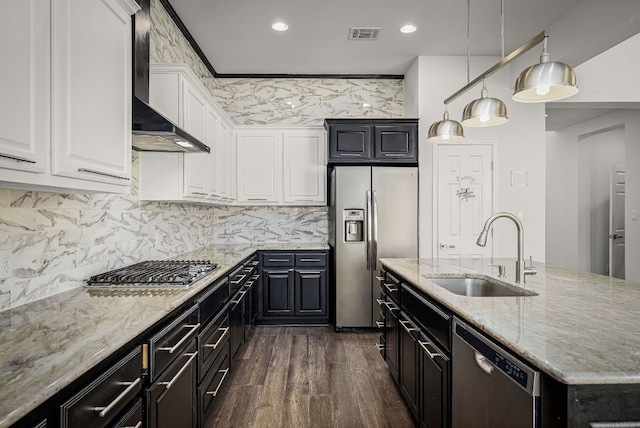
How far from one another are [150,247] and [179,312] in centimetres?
140

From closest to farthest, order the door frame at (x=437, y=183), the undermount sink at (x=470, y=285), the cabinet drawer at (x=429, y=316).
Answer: the cabinet drawer at (x=429, y=316) < the undermount sink at (x=470, y=285) < the door frame at (x=437, y=183)

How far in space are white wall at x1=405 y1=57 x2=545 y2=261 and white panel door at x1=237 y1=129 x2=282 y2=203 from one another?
5.95 feet

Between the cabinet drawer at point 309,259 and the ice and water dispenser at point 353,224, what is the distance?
400mm

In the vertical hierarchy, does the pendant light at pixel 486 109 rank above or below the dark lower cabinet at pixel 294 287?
above

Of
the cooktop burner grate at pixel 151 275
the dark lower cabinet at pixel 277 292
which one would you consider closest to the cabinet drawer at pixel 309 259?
the dark lower cabinet at pixel 277 292

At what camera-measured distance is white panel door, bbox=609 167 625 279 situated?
6020 mm

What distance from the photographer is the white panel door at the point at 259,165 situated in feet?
15.4

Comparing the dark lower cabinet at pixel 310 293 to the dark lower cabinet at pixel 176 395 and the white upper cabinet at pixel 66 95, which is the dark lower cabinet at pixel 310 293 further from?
the white upper cabinet at pixel 66 95

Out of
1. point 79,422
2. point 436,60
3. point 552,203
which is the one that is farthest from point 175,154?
point 552,203

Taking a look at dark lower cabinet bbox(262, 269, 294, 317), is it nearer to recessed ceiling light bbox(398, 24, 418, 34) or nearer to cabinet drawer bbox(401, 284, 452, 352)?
cabinet drawer bbox(401, 284, 452, 352)

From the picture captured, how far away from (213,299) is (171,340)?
70 centimetres

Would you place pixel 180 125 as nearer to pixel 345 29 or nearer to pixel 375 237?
Result: pixel 345 29

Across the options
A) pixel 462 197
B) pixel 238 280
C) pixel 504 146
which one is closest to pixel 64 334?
pixel 238 280

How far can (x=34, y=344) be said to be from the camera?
1.15 metres
